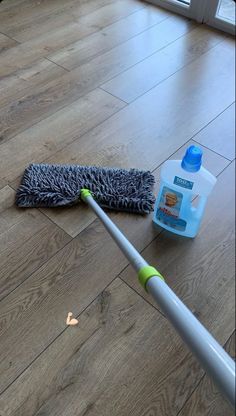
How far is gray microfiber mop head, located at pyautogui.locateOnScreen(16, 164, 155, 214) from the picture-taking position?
93cm

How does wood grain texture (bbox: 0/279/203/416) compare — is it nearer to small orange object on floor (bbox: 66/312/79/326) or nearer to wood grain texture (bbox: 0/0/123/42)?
small orange object on floor (bbox: 66/312/79/326)

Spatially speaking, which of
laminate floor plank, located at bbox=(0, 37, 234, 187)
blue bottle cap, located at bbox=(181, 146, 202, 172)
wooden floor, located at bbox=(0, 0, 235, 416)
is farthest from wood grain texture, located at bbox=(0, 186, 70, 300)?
blue bottle cap, located at bbox=(181, 146, 202, 172)

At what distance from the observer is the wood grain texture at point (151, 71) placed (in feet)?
3.61

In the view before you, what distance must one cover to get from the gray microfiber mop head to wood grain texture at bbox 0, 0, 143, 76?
54cm

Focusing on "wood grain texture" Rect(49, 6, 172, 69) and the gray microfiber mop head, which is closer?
the gray microfiber mop head

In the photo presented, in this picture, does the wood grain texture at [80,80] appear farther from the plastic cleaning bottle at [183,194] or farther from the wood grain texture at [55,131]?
the plastic cleaning bottle at [183,194]

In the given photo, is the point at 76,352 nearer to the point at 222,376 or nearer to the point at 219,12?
the point at 222,376

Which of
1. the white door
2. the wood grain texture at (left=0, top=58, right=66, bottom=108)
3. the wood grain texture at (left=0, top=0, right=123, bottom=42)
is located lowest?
the wood grain texture at (left=0, top=58, right=66, bottom=108)

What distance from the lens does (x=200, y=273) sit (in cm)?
79

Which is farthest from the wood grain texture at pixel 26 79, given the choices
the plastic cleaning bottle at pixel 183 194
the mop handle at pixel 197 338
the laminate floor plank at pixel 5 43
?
the mop handle at pixel 197 338

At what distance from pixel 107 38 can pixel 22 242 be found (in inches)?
37.3

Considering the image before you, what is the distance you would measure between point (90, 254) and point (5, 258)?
0.19 metres

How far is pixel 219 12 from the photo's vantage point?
55 centimetres

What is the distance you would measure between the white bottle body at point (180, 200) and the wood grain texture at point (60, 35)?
2.65 ft
